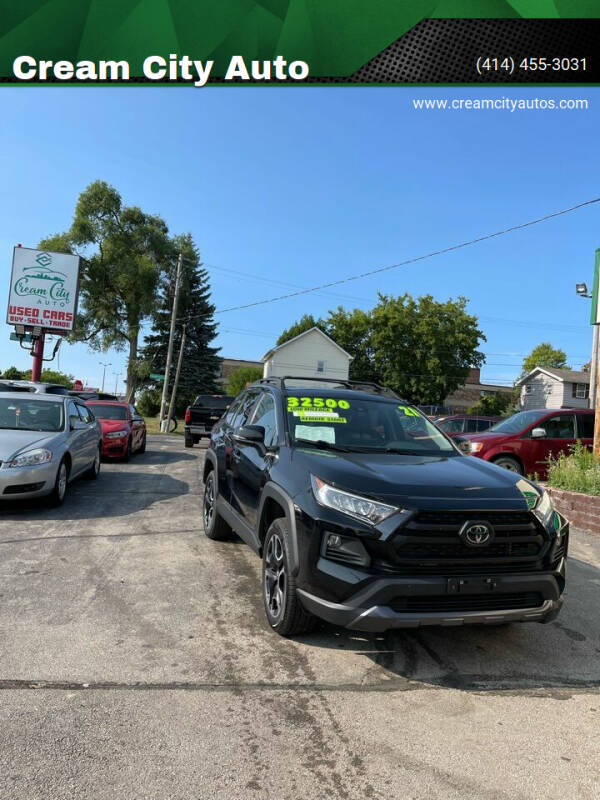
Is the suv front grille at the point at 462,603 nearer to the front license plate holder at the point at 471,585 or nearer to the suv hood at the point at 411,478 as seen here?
the front license plate holder at the point at 471,585

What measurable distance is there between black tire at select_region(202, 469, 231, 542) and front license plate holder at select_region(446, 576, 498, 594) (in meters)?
3.23

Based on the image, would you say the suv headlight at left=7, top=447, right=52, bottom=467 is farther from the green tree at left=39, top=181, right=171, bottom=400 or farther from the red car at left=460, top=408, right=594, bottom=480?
the green tree at left=39, top=181, right=171, bottom=400

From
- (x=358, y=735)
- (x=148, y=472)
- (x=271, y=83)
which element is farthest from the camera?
(x=148, y=472)

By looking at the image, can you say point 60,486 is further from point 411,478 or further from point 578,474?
point 578,474

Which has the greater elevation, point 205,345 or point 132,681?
point 205,345

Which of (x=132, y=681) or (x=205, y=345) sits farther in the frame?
(x=205, y=345)

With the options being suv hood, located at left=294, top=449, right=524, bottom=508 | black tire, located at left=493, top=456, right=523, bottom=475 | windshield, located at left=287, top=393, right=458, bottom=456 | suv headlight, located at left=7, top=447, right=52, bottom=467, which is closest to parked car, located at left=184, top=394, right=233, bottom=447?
black tire, located at left=493, top=456, right=523, bottom=475

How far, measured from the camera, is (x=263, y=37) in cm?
638

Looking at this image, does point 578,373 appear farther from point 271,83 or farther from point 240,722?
point 240,722

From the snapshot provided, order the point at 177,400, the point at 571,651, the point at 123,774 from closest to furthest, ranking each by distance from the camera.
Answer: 1. the point at 123,774
2. the point at 571,651
3. the point at 177,400

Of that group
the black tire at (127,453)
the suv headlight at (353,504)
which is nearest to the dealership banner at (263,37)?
the suv headlight at (353,504)

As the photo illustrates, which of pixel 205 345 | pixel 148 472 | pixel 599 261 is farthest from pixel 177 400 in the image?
pixel 599 261

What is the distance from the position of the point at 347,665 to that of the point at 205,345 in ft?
148

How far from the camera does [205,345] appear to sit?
47.2m
